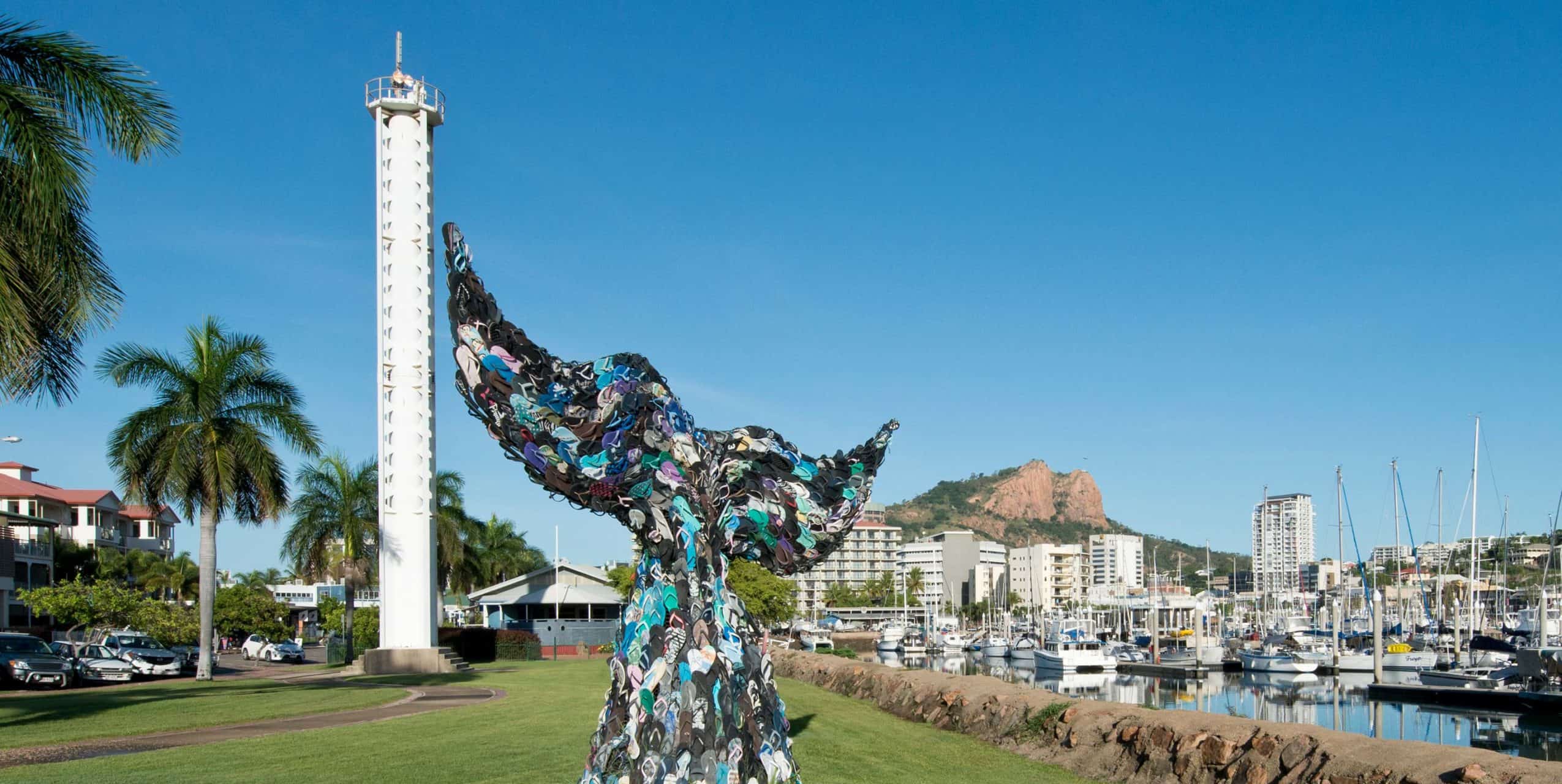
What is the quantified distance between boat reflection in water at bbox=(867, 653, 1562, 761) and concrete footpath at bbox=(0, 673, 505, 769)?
49.6 ft

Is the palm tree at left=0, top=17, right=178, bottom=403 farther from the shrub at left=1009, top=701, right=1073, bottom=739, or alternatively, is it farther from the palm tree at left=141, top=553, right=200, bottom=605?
the palm tree at left=141, top=553, right=200, bottom=605

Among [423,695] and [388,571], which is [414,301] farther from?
[423,695]

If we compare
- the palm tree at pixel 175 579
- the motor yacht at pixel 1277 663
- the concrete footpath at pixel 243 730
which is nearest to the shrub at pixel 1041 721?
the concrete footpath at pixel 243 730

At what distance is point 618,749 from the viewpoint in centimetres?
1175

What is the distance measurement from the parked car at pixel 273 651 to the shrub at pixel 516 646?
986cm

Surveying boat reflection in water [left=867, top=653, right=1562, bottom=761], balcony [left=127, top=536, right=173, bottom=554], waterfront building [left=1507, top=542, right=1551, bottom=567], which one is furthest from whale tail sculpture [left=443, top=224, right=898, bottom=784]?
waterfront building [left=1507, top=542, right=1551, bottom=567]

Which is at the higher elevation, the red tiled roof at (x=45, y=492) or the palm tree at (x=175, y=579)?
the red tiled roof at (x=45, y=492)

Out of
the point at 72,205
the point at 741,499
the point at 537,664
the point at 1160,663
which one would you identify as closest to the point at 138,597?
the point at 537,664

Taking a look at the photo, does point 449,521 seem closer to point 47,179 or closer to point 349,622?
point 349,622

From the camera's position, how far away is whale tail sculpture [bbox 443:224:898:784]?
11656 mm

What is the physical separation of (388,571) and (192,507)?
5.74 m

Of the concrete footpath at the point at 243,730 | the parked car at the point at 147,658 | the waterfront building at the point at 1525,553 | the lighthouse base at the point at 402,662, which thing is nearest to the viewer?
the concrete footpath at the point at 243,730

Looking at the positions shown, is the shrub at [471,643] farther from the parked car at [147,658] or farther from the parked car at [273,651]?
the parked car at [273,651]

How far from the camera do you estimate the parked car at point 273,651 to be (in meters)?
54.3
